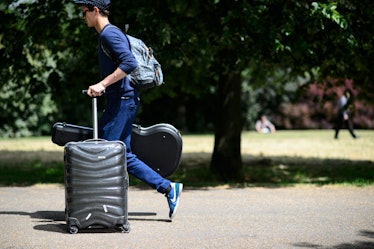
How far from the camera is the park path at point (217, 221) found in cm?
569

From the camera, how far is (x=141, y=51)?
6484 mm

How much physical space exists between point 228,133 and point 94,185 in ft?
23.2

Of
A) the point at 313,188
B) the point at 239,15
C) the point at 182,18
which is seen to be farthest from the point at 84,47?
the point at 313,188

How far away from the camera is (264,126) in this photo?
36656 mm

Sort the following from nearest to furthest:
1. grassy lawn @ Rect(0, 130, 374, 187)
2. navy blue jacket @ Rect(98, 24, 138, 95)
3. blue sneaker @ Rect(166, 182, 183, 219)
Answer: navy blue jacket @ Rect(98, 24, 138, 95) → blue sneaker @ Rect(166, 182, 183, 219) → grassy lawn @ Rect(0, 130, 374, 187)

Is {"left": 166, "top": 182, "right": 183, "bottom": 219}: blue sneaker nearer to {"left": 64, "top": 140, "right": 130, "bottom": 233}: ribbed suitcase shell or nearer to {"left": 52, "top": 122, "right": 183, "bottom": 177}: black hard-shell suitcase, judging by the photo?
{"left": 52, "top": 122, "right": 183, "bottom": 177}: black hard-shell suitcase

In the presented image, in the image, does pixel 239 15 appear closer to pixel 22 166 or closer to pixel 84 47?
pixel 84 47

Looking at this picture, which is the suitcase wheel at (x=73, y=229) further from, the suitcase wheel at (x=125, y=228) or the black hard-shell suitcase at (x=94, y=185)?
the suitcase wheel at (x=125, y=228)

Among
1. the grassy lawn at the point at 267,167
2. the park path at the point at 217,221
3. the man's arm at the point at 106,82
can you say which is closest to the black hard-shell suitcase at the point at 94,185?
the park path at the point at 217,221

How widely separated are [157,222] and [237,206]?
4.84ft

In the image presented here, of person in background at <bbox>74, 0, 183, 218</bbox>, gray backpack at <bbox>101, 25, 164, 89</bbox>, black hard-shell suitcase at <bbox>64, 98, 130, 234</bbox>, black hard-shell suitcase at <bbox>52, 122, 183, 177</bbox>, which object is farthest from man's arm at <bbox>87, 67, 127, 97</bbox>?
black hard-shell suitcase at <bbox>52, 122, 183, 177</bbox>

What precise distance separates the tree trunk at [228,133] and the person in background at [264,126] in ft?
75.6

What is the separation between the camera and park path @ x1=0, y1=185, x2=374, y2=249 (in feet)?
18.7

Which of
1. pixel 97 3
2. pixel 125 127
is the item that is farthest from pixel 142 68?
pixel 97 3
